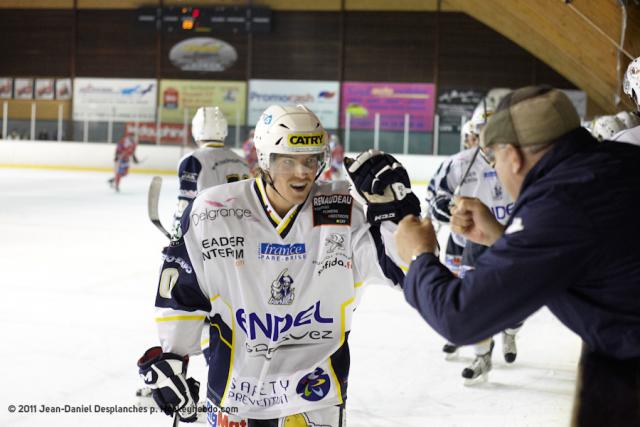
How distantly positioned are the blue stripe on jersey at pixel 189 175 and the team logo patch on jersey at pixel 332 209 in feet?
10.0

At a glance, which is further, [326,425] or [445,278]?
[326,425]

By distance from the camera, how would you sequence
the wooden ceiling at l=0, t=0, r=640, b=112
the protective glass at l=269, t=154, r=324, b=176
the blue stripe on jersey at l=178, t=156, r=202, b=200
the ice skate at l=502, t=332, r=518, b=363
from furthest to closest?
1. the wooden ceiling at l=0, t=0, r=640, b=112
2. the blue stripe on jersey at l=178, t=156, r=202, b=200
3. the ice skate at l=502, t=332, r=518, b=363
4. the protective glass at l=269, t=154, r=324, b=176

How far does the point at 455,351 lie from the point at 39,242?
5.50 m

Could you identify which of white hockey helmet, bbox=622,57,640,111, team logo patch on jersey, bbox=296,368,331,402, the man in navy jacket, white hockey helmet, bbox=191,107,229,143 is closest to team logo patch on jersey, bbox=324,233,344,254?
team logo patch on jersey, bbox=296,368,331,402

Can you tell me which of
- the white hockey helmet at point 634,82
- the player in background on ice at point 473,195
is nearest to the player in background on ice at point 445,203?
the player in background on ice at point 473,195

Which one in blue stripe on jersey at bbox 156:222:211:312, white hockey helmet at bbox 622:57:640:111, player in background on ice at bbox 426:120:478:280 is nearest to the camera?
blue stripe on jersey at bbox 156:222:211:312

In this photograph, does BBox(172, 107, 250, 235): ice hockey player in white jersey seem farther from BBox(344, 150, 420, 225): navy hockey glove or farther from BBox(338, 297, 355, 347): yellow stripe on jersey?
BBox(344, 150, 420, 225): navy hockey glove

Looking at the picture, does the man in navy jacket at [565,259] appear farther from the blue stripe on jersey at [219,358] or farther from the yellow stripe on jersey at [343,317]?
the blue stripe on jersey at [219,358]

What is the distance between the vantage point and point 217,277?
225 centimetres

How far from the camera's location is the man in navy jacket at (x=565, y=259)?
4.38ft

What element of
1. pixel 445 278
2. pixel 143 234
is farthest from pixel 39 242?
pixel 445 278

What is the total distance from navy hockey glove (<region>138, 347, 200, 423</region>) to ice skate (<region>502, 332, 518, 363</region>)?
3.13m

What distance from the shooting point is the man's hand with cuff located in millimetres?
1611

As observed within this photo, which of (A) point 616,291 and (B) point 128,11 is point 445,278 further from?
(B) point 128,11
